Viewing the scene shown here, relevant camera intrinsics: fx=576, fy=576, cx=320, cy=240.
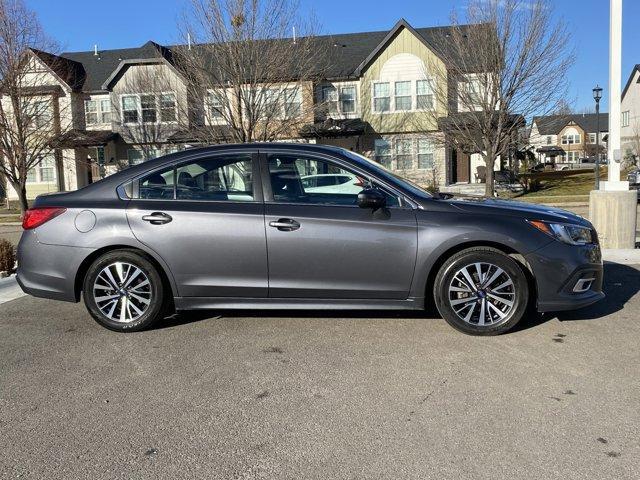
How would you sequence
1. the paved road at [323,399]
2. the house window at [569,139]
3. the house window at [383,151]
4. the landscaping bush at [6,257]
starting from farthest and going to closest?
the house window at [569,139] < the house window at [383,151] < the landscaping bush at [6,257] < the paved road at [323,399]

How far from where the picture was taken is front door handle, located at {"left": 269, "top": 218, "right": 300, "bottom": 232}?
4.85 meters

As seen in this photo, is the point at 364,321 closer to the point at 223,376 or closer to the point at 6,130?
the point at 223,376

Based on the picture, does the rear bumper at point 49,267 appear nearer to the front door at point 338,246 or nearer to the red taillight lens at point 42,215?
Answer: the red taillight lens at point 42,215

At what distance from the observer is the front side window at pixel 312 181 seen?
4.97m

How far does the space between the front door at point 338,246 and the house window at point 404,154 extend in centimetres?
2482

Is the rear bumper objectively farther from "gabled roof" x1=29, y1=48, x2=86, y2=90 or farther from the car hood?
"gabled roof" x1=29, y1=48, x2=86, y2=90

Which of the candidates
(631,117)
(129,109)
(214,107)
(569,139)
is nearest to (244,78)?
(214,107)

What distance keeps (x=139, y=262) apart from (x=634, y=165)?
47990mm

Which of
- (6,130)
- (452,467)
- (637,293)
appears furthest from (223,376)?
(6,130)

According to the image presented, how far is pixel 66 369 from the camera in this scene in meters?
4.30

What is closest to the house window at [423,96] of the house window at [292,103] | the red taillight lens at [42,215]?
the house window at [292,103]

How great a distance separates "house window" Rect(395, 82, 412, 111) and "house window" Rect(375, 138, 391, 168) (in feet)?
5.91

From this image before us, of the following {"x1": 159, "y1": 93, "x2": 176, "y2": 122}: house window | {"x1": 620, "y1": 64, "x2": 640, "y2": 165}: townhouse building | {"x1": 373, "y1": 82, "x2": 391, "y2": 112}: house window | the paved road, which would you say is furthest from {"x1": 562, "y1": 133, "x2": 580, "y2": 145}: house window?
the paved road

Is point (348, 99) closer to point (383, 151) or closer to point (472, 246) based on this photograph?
point (383, 151)
